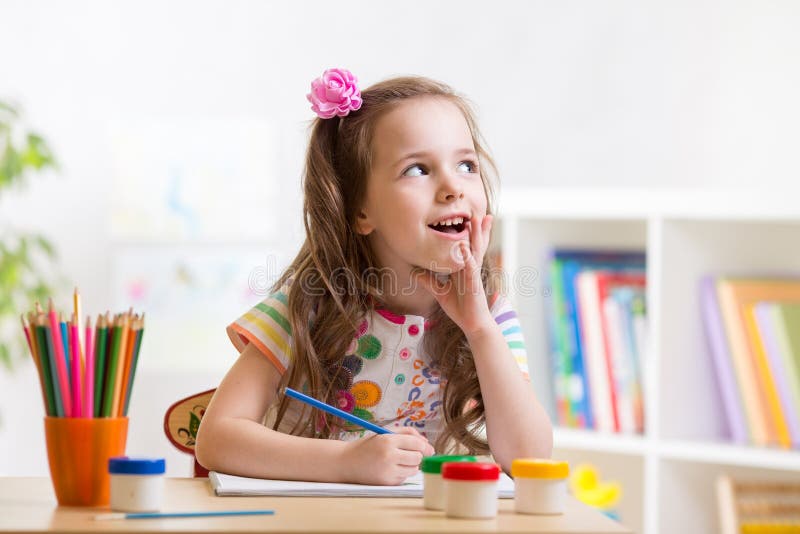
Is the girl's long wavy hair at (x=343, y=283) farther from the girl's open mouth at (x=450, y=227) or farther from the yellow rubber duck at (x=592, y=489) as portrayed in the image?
the yellow rubber duck at (x=592, y=489)

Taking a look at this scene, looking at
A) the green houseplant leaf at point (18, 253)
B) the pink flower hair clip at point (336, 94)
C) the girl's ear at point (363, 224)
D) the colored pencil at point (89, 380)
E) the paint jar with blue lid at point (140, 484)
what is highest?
the green houseplant leaf at point (18, 253)

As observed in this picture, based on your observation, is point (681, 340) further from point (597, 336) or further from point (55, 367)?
point (55, 367)

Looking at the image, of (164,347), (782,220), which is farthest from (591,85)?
(164,347)

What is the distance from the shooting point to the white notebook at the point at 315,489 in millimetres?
889

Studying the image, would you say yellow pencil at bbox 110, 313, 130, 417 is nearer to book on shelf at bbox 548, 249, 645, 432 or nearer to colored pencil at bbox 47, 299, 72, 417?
colored pencil at bbox 47, 299, 72, 417

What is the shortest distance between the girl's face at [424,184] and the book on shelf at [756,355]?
1.12 meters

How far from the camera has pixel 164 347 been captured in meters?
2.88

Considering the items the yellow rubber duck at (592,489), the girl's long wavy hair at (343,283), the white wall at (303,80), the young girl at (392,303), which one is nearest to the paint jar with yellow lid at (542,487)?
the young girl at (392,303)

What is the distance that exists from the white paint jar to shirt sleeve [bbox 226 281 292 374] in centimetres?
45

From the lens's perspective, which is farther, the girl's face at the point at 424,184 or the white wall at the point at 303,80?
the white wall at the point at 303,80

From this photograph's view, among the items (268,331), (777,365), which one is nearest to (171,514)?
(268,331)

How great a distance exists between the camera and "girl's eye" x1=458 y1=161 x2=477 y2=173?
125 cm

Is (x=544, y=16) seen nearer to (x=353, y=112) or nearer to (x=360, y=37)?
(x=360, y=37)

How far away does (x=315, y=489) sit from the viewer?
90 centimetres
